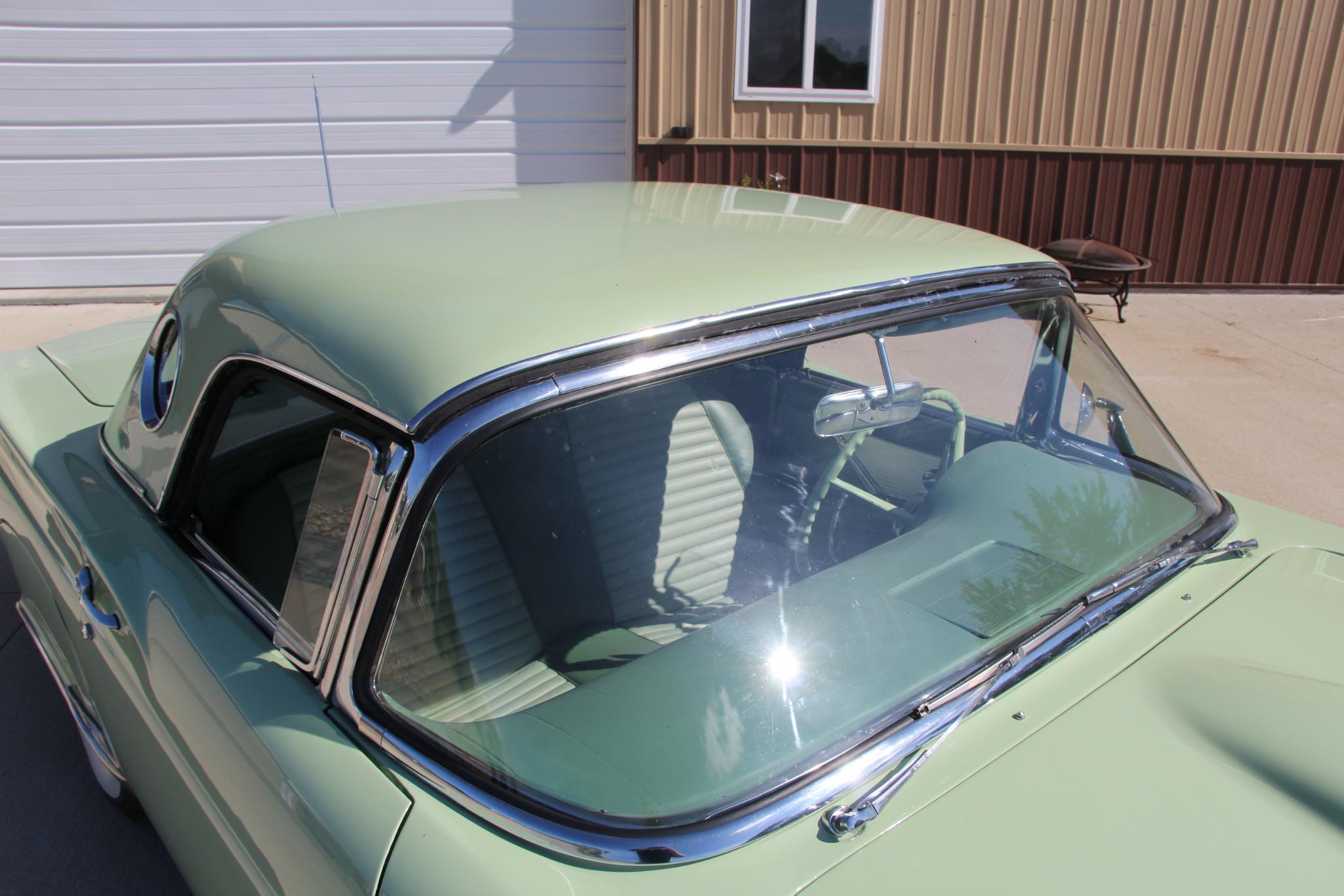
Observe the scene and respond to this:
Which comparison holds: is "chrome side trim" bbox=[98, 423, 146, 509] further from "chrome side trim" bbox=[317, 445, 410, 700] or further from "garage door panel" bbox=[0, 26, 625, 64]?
"garage door panel" bbox=[0, 26, 625, 64]

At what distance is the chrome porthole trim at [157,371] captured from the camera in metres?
1.96

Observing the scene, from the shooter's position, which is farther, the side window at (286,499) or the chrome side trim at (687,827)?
the side window at (286,499)

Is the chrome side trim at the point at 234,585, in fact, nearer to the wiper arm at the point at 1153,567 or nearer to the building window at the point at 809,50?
the wiper arm at the point at 1153,567

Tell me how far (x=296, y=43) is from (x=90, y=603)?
22.3ft

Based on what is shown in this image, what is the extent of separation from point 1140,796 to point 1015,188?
786cm

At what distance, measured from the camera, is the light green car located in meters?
1.19

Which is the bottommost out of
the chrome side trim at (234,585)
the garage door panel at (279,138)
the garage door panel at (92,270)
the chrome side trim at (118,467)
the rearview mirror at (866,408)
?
the garage door panel at (92,270)

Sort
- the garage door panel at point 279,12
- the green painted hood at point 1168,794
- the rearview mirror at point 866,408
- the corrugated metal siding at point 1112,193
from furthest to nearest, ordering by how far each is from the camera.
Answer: the corrugated metal siding at point 1112,193 < the garage door panel at point 279,12 < the rearview mirror at point 866,408 < the green painted hood at point 1168,794

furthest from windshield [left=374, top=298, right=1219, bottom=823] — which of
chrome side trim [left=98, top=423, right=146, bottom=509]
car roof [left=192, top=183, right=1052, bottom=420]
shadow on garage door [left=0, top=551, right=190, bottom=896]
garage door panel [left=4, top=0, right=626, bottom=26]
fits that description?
garage door panel [left=4, top=0, right=626, bottom=26]

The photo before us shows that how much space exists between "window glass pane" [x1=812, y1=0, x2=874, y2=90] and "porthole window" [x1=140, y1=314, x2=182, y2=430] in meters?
6.75

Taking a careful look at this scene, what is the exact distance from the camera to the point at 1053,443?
204cm

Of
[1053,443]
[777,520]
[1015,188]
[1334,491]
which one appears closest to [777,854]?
[777,520]

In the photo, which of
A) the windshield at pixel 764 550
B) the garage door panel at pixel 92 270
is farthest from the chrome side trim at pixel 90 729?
the garage door panel at pixel 92 270

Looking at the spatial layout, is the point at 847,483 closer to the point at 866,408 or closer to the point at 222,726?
the point at 866,408
